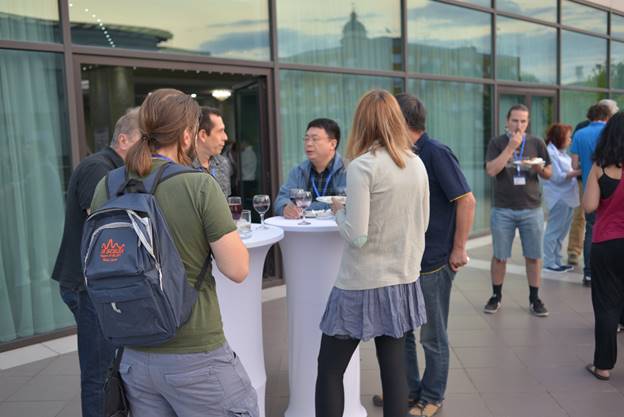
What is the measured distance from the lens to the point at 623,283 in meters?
3.71

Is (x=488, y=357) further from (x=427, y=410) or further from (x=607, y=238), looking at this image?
(x=607, y=238)

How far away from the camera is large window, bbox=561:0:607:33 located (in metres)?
10.4

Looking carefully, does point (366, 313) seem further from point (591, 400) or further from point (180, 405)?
point (591, 400)

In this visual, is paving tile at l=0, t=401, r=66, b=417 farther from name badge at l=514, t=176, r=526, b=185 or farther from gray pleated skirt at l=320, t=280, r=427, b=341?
name badge at l=514, t=176, r=526, b=185

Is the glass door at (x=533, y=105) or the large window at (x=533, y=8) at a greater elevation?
the large window at (x=533, y=8)

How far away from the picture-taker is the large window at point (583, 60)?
424 inches

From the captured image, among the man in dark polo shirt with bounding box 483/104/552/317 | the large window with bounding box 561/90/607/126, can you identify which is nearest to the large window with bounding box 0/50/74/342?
the man in dark polo shirt with bounding box 483/104/552/317

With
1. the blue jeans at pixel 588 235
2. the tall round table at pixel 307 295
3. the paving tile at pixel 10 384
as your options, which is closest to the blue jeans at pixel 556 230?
the blue jeans at pixel 588 235

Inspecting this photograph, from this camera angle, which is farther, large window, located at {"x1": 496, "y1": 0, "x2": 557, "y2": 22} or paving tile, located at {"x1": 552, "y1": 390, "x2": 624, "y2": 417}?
large window, located at {"x1": 496, "y1": 0, "x2": 557, "y2": 22}

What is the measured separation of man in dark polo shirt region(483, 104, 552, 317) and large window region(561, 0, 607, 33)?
650 centimetres

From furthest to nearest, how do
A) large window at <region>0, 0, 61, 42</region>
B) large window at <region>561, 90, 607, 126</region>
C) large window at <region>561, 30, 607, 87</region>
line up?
large window at <region>561, 90, 607, 126</region> < large window at <region>561, 30, 607, 87</region> < large window at <region>0, 0, 61, 42</region>

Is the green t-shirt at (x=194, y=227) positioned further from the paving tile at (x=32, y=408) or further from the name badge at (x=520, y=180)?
the name badge at (x=520, y=180)

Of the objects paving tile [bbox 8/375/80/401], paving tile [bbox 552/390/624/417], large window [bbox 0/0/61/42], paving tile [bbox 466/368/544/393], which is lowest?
paving tile [bbox 552/390/624/417]

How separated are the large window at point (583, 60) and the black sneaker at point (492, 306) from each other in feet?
22.8
